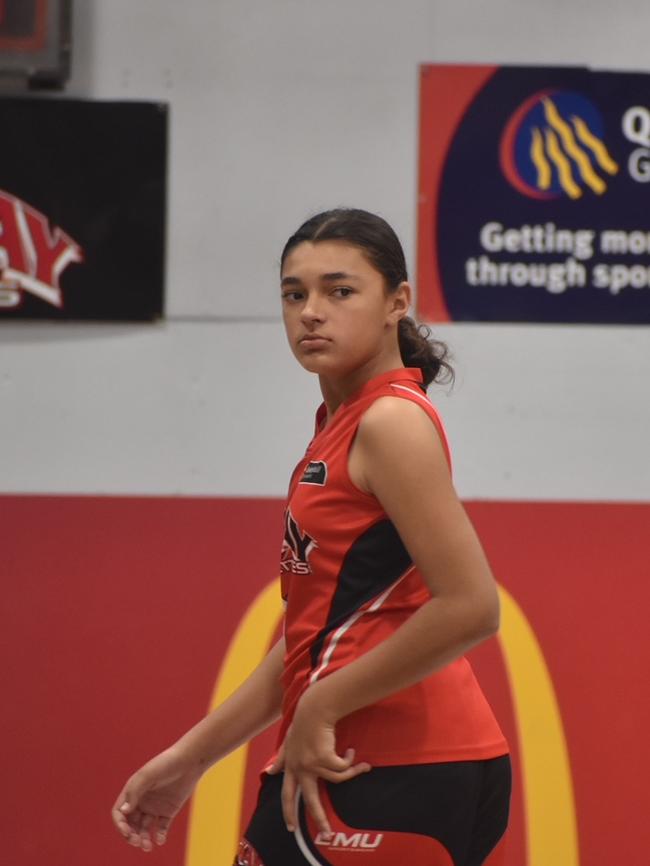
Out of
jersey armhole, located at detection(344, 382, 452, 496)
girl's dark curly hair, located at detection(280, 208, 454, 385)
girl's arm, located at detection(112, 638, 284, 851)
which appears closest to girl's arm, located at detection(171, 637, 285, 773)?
girl's arm, located at detection(112, 638, 284, 851)

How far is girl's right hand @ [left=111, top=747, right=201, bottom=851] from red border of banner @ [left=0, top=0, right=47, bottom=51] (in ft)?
5.39

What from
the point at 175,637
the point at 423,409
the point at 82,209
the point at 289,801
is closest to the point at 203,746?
the point at 289,801

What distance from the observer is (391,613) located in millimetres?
1398

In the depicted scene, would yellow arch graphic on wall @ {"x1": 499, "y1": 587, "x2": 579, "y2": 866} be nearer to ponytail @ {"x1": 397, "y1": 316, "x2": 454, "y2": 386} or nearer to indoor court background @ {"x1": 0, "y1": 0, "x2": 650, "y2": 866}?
indoor court background @ {"x1": 0, "y1": 0, "x2": 650, "y2": 866}

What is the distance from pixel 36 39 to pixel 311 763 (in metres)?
1.84

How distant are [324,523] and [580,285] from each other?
5.29 feet

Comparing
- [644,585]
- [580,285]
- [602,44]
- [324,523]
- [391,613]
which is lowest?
[644,585]

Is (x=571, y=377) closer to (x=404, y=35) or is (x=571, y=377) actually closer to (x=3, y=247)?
(x=404, y=35)

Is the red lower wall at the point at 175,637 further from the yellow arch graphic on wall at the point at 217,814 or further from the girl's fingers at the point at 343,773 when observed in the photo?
the girl's fingers at the point at 343,773

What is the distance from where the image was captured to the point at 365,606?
4.57 ft

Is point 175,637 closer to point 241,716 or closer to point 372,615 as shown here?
point 241,716

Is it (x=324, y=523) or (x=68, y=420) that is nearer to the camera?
(x=324, y=523)

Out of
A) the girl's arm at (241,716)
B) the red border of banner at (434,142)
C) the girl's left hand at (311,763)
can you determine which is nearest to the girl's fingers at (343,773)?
the girl's left hand at (311,763)

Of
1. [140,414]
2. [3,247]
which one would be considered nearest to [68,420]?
[140,414]
